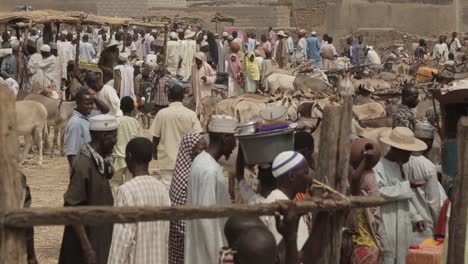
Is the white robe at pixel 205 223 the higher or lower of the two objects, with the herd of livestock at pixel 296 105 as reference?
higher

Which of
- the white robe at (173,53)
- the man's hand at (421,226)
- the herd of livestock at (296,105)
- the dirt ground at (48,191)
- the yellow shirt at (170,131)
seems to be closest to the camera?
the man's hand at (421,226)

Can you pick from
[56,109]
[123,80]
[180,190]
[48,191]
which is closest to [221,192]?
[180,190]

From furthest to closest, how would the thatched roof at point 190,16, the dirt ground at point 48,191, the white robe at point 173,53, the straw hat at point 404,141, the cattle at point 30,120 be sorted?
the thatched roof at point 190,16 < the white robe at point 173,53 < the cattle at point 30,120 < the dirt ground at point 48,191 < the straw hat at point 404,141

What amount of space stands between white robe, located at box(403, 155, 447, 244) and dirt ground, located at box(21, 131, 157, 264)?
12.9 feet

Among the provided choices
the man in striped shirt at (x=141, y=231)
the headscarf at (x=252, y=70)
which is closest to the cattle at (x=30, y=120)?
the headscarf at (x=252, y=70)

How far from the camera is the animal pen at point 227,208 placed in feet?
16.7

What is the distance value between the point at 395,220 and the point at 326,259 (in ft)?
6.87

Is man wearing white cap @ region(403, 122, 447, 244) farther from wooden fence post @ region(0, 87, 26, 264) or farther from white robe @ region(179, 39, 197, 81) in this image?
white robe @ region(179, 39, 197, 81)

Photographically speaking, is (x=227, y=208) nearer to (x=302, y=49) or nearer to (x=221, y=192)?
(x=221, y=192)

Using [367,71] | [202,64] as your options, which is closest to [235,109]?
[202,64]

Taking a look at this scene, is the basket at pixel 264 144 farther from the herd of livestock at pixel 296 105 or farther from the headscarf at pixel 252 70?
the headscarf at pixel 252 70

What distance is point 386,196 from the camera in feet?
26.0

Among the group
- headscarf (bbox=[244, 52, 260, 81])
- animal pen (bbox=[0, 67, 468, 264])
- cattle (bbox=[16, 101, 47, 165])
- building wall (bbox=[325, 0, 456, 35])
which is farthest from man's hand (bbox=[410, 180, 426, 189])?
building wall (bbox=[325, 0, 456, 35])

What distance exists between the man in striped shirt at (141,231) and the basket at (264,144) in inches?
26.6
